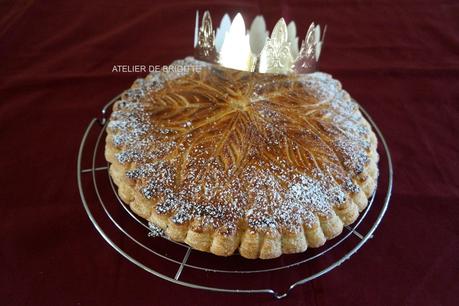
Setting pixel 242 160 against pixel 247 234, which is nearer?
pixel 247 234

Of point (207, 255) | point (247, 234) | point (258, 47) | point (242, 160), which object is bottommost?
point (207, 255)

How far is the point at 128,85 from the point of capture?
6.71 feet

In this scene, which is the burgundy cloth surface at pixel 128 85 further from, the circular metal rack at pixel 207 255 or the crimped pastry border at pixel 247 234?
the crimped pastry border at pixel 247 234

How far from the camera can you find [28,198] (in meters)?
1.51

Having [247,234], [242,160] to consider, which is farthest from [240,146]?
[247,234]

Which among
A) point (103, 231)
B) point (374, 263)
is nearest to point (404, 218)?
point (374, 263)

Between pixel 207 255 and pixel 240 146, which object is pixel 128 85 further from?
pixel 207 255

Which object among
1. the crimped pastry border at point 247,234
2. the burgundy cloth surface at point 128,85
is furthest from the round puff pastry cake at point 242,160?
the burgundy cloth surface at point 128,85

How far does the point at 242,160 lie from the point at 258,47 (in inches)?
17.7

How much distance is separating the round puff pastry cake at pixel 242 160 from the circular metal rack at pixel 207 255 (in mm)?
112

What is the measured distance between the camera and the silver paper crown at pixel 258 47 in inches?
56.2

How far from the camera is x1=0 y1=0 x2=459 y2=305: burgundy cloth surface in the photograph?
131cm

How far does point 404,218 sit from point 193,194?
914 mm

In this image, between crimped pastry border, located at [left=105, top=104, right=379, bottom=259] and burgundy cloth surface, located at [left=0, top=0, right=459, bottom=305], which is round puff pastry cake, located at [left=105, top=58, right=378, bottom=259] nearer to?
crimped pastry border, located at [left=105, top=104, right=379, bottom=259]
